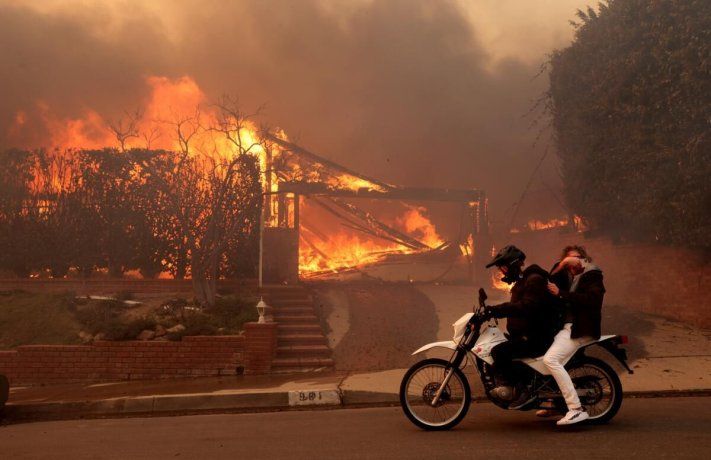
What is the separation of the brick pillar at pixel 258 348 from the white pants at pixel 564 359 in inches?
259

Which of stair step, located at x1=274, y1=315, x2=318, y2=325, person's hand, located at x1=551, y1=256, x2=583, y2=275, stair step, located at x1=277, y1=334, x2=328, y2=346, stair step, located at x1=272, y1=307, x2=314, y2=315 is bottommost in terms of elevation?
stair step, located at x1=277, y1=334, x2=328, y2=346

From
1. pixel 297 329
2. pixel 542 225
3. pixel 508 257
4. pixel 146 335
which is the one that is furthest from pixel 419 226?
pixel 508 257

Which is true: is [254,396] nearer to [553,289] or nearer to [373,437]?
[373,437]

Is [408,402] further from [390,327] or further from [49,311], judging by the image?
[49,311]

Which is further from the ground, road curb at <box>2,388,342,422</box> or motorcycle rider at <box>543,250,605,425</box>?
motorcycle rider at <box>543,250,605,425</box>

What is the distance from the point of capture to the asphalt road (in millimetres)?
5164

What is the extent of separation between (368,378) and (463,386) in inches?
157

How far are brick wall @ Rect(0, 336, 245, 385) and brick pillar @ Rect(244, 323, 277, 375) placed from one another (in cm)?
16

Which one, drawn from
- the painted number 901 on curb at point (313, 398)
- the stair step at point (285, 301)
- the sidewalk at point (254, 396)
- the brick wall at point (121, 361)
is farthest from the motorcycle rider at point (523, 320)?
the stair step at point (285, 301)

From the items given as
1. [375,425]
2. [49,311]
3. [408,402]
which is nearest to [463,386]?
[408,402]

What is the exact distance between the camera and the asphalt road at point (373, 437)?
16.9 ft

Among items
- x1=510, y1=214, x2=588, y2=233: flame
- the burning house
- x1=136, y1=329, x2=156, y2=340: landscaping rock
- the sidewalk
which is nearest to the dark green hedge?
x1=510, y1=214, x2=588, y2=233: flame

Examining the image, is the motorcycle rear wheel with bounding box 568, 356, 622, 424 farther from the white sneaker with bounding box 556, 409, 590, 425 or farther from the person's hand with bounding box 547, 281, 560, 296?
the person's hand with bounding box 547, 281, 560, 296

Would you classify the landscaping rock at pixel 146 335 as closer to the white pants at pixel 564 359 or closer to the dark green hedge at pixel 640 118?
the white pants at pixel 564 359
